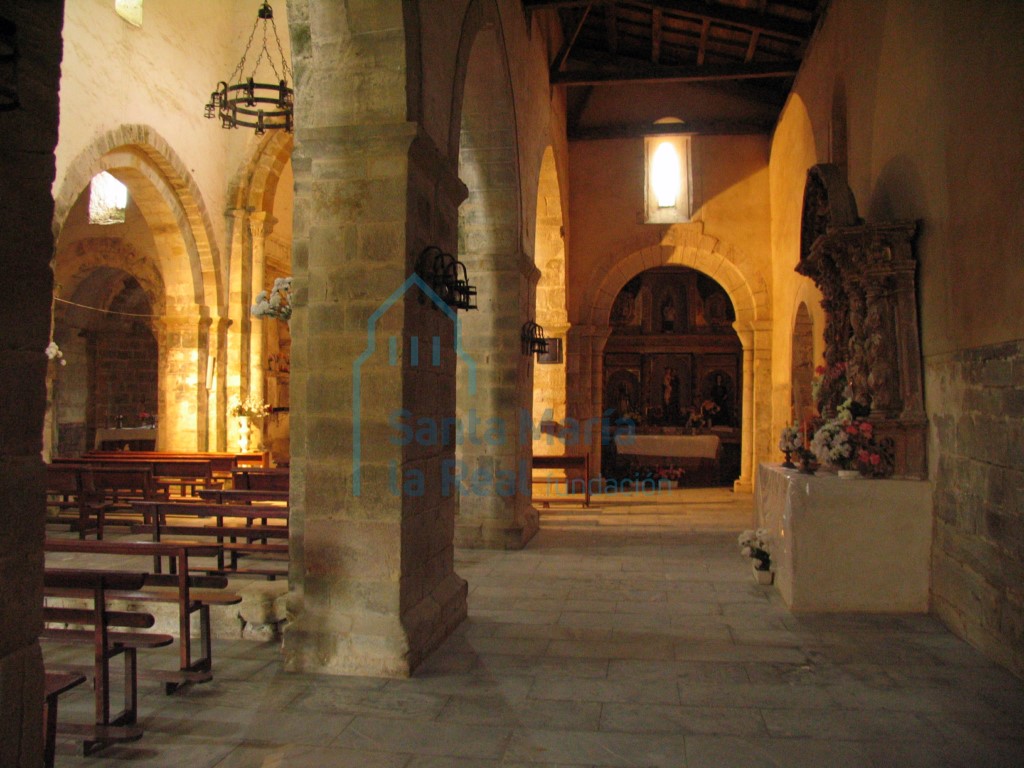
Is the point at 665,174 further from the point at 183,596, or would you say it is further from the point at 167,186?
the point at 183,596

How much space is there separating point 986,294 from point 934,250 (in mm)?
994

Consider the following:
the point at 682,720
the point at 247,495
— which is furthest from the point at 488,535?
the point at 682,720

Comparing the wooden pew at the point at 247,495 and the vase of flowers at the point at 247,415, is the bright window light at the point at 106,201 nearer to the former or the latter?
the vase of flowers at the point at 247,415

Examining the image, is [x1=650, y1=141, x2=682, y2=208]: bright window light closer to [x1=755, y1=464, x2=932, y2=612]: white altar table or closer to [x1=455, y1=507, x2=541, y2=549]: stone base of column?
[x1=455, y1=507, x2=541, y2=549]: stone base of column

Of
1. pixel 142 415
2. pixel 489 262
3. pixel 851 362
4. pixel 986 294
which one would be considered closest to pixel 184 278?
pixel 142 415

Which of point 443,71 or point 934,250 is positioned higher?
point 443,71

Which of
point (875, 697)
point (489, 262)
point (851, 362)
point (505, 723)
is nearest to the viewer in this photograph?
point (505, 723)

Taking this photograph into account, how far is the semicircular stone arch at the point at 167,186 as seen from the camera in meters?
9.10

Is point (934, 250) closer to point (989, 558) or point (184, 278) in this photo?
point (989, 558)

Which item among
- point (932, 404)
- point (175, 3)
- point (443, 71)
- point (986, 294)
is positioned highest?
point (175, 3)

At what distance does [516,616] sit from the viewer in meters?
5.19

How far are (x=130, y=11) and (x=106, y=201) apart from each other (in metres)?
4.01

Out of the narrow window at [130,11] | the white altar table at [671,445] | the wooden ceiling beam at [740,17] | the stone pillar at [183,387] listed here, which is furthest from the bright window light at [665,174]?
the narrow window at [130,11]

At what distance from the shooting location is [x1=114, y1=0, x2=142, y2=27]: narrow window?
32.9ft
